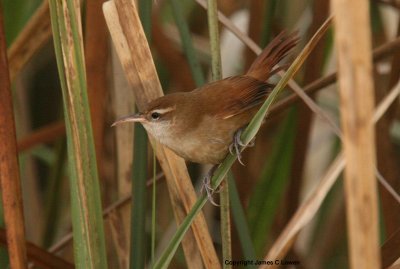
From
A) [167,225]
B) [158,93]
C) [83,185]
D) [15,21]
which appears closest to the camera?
[83,185]

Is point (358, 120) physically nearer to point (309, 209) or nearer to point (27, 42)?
point (309, 209)

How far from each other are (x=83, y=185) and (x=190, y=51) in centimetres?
56

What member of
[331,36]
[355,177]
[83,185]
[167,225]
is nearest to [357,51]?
[355,177]

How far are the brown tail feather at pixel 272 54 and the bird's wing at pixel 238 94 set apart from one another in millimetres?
34

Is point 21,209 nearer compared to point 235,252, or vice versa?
point 21,209

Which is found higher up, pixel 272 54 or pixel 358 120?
pixel 272 54

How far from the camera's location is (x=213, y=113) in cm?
208

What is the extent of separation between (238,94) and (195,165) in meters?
0.98

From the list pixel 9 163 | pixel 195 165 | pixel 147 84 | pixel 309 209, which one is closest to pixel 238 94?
pixel 147 84

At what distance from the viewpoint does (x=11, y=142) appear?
166cm

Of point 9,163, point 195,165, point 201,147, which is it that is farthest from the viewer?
point 195,165

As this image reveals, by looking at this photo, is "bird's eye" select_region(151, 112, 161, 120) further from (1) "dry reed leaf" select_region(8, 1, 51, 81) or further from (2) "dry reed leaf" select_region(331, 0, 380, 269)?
(2) "dry reed leaf" select_region(331, 0, 380, 269)

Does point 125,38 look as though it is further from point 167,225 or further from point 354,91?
point 167,225

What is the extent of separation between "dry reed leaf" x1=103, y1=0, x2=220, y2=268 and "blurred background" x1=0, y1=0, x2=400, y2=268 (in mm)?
143
